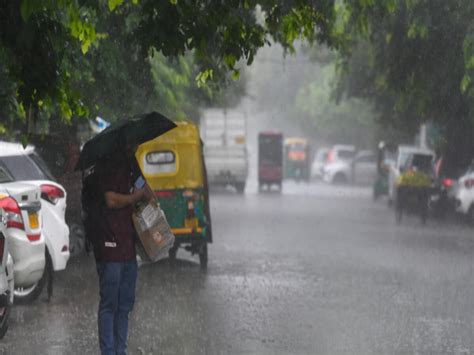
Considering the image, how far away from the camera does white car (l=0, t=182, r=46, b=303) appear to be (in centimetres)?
1074

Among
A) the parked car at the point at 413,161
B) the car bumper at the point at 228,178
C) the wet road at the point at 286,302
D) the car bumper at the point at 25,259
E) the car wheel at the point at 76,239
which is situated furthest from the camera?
the car bumper at the point at 228,178

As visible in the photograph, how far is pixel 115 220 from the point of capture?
26.7ft

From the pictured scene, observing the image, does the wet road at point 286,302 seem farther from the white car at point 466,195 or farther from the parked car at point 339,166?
the parked car at point 339,166

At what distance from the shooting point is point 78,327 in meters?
10.6

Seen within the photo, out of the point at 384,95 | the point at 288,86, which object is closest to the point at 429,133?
the point at 384,95

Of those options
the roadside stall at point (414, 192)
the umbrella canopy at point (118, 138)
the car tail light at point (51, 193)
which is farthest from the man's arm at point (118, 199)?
the roadside stall at point (414, 192)

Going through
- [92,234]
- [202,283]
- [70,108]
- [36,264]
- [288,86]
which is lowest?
[288,86]

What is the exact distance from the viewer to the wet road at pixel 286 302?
975cm

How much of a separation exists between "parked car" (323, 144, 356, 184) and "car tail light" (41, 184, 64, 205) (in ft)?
164

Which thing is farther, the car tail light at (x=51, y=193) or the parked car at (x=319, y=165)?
the parked car at (x=319, y=165)

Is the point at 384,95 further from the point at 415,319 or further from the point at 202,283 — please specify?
the point at 415,319

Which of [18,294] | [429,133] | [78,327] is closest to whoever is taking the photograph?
[78,327]

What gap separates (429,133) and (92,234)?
2922cm

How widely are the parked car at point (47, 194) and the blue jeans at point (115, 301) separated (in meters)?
4.24
